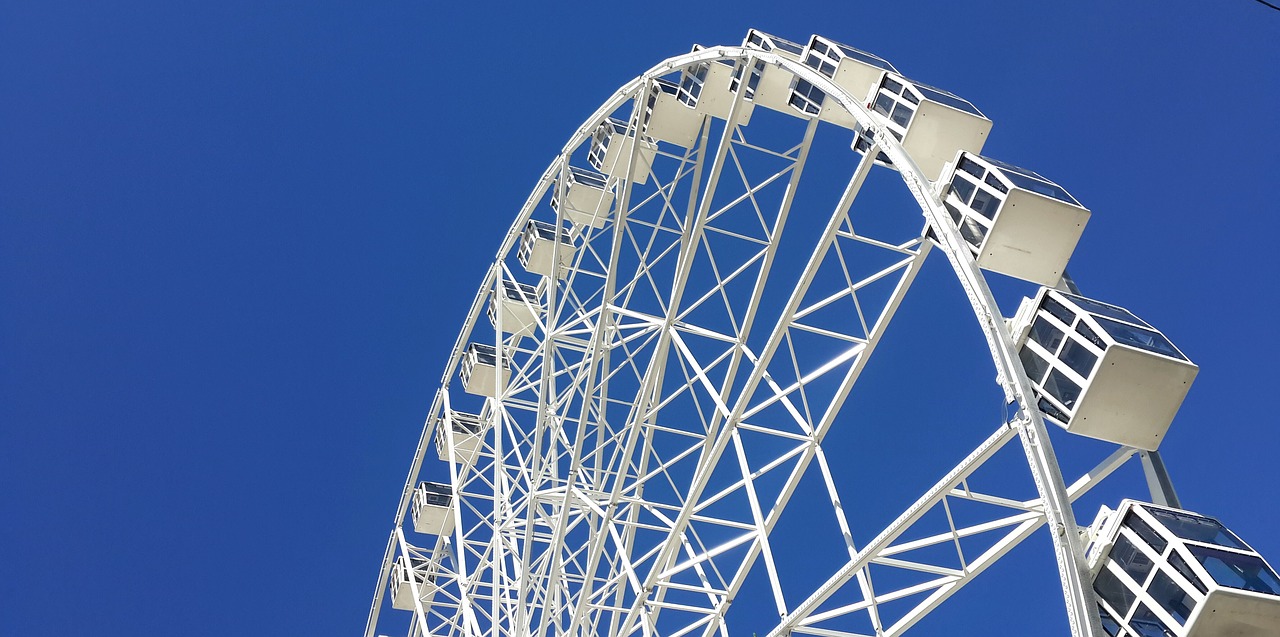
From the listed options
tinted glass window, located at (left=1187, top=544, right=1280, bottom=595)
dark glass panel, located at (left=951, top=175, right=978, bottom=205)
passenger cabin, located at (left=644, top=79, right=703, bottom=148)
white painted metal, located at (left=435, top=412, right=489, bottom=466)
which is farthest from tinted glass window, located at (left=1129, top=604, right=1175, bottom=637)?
white painted metal, located at (left=435, top=412, right=489, bottom=466)

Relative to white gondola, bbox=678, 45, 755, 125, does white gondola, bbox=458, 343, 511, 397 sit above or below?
below

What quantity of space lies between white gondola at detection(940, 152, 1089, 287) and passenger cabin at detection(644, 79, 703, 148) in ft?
34.2

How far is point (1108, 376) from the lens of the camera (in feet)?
38.7

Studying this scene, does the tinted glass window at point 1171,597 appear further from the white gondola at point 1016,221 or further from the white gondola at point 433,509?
the white gondola at point 433,509

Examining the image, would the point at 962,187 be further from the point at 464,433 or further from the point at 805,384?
the point at 464,433

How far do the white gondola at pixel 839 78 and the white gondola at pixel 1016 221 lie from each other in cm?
652

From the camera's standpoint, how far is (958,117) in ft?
55.9

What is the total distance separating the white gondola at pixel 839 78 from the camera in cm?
2059

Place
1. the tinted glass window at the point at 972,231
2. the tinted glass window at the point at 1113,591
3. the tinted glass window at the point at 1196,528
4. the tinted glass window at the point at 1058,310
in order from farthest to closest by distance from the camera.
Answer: the tinted glass window at the point at 972,231, the tinted glass window at the point at 1058,310, the tinted glass window at the point at 1113,591, the tinted glass window at the point at 1196,528

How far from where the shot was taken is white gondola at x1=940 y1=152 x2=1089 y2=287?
538 inches

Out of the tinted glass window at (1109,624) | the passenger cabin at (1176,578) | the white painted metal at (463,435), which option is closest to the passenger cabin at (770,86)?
the passenger cabin at (1176,578)

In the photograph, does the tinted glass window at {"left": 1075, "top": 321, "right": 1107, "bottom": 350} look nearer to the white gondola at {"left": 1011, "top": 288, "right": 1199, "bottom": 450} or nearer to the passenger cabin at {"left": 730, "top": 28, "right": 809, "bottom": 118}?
the white gondola at {"left": 1011, "top": 288, "right": 1199, "bottom": 450}

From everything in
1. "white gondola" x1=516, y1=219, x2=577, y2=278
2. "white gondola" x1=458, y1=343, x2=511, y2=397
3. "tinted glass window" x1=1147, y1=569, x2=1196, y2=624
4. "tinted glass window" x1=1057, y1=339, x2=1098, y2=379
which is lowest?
"white gondola" x1=458, y1=343, x2=511, y2=397

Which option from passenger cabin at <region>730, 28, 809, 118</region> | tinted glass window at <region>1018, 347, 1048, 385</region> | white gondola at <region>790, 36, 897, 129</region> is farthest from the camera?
passenger cabin at <region>730, 28, 809, 118</region>
